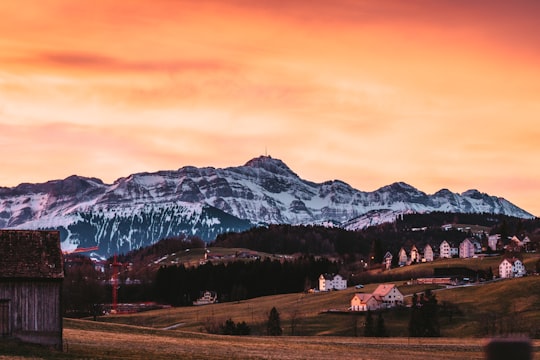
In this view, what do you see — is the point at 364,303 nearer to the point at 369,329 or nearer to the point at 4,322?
the point at 369,329

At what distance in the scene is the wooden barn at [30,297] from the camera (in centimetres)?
4844

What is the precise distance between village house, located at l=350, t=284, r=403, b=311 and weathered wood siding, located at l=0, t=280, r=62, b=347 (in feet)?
382

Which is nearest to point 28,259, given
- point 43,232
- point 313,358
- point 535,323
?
Answer: point 43,232

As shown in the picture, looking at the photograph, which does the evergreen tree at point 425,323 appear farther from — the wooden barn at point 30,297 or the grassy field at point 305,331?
the wooden barn at point 30,297

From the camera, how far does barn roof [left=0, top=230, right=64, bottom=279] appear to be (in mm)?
49000

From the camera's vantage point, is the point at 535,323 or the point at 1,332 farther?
the point at 535,323

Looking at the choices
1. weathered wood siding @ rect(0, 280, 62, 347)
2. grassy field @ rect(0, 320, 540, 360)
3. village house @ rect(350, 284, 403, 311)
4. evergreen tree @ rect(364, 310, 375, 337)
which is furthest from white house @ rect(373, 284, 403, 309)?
weathered wood siding @ rect(0, 280, 62, 347)

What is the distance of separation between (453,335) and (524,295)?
38349 millimetres

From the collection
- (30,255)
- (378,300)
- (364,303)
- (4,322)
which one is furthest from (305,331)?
(4,322)

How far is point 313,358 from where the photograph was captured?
55.4 metres

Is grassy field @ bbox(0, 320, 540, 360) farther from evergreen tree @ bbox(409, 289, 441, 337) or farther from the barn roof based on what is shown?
evergreen tree @ bbox(409, 289, 441, 337)

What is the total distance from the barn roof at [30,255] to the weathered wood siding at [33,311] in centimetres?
50

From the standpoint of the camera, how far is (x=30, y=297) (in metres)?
48.9

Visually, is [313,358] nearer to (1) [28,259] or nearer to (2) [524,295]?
(1) [28,259]
